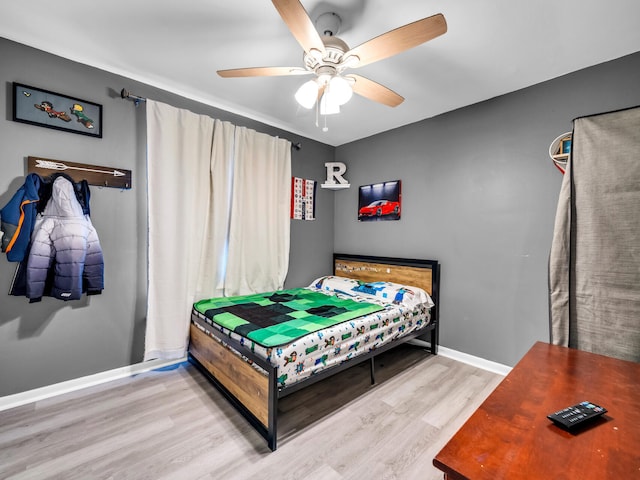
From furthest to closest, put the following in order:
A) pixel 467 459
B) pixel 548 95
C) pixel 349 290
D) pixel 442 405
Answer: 1. pixel 349 290
2. pixel 548 95
3. pixel 442 405
4. pixel 467 459

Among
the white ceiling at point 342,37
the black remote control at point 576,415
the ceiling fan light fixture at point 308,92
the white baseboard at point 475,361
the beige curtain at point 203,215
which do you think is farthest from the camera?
the white baseboard at point 475,361

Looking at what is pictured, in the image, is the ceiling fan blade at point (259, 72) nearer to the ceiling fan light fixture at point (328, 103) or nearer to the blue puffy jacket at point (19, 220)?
the ceiling fan light fixture at point (328, 103)

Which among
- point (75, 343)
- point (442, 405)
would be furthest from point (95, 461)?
point (442, 405)

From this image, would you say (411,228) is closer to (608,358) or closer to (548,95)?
(548,95)

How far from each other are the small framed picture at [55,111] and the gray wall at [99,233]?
5 centimetres

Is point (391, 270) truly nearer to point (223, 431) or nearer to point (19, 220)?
point (223, 431)

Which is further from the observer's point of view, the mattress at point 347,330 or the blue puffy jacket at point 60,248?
the blue puffy jacket at point 60,248

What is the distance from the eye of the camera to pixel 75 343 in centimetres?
239

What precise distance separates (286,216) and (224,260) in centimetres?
95

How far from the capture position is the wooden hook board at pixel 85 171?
7.26 feet

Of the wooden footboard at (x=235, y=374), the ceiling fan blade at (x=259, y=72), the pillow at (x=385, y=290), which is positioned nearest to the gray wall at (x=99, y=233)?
the wooden footboard at (x=235, y=374)

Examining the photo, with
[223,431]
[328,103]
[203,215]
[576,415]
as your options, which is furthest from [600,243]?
[203,215]

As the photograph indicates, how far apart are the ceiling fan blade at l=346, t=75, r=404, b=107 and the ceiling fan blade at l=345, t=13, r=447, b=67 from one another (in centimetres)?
20

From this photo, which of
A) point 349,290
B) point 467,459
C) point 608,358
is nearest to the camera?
point 467,459
